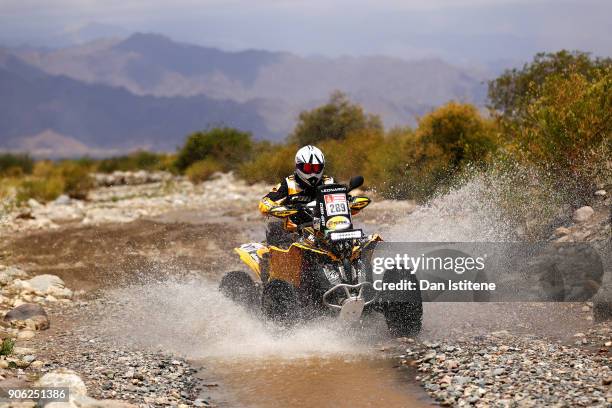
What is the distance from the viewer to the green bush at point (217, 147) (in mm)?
44281

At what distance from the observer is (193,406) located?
807cm

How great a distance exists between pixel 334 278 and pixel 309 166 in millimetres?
1666

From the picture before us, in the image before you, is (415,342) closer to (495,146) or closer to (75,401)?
(75,401)

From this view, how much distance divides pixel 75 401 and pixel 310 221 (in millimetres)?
4523

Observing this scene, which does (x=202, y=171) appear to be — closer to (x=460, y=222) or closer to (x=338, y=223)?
(x=460, y=222)

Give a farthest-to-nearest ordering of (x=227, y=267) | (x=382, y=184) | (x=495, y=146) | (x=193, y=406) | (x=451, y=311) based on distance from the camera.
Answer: (x=382, y=184) < (x=495, y=146) < (x=227, y=267) < (x=451, y=311) < (x=193, y=406)

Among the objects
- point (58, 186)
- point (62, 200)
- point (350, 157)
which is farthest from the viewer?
point (58, 186)

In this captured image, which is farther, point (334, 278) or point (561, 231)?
point (561, 231)

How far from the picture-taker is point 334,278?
32.8 feet

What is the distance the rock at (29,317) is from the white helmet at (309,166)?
164 inches

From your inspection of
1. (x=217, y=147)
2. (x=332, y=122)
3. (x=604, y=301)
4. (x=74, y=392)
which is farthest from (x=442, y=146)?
(x=217, y=147)

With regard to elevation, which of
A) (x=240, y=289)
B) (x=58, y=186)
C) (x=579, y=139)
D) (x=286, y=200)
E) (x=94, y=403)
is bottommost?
(x=94, y=403)

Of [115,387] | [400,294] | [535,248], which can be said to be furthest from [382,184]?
[115,387]

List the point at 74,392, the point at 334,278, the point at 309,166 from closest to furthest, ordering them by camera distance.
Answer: the point at 74,392
the point at 334,278
the point at 309,166
